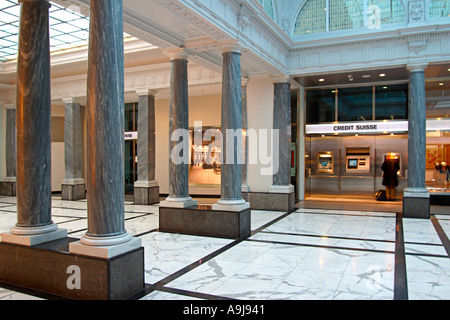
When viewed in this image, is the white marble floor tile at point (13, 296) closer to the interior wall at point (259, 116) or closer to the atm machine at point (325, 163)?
the interior wall at point (259, 116)

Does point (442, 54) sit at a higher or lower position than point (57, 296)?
higher

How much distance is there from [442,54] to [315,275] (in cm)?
718

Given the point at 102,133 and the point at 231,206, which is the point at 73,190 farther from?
the point at 102,133

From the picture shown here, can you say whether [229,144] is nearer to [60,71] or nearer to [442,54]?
[442,54]

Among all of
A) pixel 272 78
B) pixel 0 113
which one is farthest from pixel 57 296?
pixel 0 113

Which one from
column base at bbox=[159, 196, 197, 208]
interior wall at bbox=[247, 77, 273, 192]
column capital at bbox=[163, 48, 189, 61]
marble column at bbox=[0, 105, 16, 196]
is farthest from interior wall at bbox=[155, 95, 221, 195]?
column base at bbox=[159, 196, 197, 208]

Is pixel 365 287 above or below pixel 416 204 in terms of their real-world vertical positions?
below

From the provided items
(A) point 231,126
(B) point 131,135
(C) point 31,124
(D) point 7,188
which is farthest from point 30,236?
(D) point 7,188

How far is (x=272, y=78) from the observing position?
10.5 m

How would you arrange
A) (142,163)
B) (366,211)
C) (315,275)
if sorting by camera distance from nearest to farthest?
(315,275) < (366,211) < (142,163)

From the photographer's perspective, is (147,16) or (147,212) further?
(147,212)

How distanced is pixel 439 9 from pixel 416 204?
193 inches

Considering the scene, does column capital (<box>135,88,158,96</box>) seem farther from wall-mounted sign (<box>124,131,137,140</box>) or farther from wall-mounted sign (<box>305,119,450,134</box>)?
wall-mounted sign (<box>305,119,450,134</box>)

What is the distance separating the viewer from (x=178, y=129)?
7512mm
